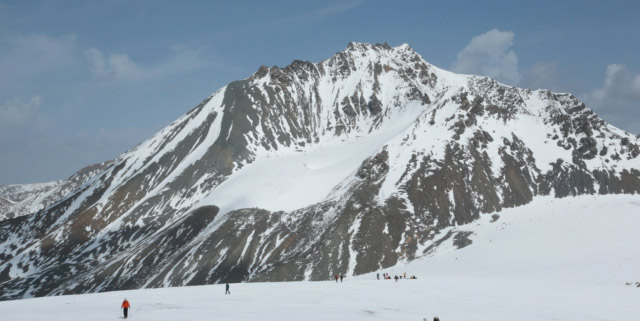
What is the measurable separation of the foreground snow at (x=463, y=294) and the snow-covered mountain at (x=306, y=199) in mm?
22765

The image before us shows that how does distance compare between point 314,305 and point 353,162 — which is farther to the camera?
point 353,162

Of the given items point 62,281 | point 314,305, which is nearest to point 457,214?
point 314,305

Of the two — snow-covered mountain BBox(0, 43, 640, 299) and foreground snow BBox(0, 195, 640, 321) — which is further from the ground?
snow-covered mountain BBox(0, 43, 640, 299)

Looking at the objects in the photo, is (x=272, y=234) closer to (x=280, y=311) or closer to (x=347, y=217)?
(x=347, y=217)

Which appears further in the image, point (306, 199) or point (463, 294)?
point (306, 199)

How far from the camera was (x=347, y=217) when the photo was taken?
130 m

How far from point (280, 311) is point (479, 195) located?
102808 mm

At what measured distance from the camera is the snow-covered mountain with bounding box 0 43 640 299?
125125mm

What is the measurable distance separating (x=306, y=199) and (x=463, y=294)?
102 meters

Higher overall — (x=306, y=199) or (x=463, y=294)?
(x=306, y=199)

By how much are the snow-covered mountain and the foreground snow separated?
2276cm

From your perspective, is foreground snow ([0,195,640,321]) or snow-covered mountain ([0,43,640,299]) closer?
foreground snow ([0,195,640,321])

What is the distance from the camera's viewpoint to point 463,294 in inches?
2148

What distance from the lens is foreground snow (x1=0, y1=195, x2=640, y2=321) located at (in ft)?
144
